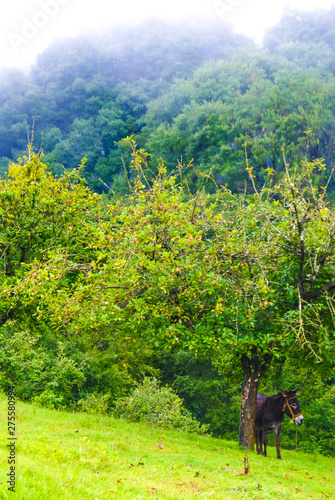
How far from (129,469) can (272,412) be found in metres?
7.98

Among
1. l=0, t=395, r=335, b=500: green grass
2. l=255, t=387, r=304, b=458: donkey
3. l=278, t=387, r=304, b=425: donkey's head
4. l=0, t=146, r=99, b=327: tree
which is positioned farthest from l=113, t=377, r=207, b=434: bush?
l=0, t=146, r=99, b=327: tree

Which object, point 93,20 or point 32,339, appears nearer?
point 32,339

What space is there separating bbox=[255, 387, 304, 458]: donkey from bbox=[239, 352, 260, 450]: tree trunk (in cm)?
45

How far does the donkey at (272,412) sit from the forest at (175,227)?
4.10ft

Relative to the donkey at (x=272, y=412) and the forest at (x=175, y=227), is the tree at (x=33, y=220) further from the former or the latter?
the donkey at (x=272, y=412)

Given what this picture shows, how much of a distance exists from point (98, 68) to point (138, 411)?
9642 cm

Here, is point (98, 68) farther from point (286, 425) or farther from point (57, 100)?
point (286, 425)

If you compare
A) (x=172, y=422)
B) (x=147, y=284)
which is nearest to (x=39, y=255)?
(x=147, y=284)

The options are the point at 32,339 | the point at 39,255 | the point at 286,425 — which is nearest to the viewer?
the point at 39,255

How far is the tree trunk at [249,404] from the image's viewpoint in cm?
1449

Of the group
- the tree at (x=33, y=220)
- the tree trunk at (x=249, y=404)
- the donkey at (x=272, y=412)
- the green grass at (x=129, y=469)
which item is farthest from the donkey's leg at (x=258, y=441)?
the tree at (x=33, y=220)

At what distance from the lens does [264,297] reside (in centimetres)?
1069

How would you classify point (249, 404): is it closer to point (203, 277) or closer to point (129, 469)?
point (203, 277)

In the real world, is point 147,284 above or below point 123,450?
above
